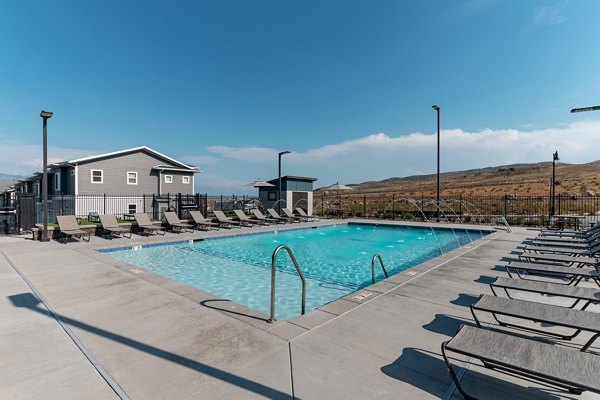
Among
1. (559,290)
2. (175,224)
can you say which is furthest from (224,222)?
(559,290)

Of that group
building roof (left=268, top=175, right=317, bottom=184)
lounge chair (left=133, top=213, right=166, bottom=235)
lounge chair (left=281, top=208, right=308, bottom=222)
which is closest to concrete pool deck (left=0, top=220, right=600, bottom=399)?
lounge chair (left=133, top=213, right=166, bottom=235)

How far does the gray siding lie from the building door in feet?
31.0

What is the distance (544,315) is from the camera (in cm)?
304

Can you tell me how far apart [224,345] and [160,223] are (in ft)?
40.6

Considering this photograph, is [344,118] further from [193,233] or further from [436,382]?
Result: [436,382]

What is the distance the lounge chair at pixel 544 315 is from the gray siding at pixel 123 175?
22.5 metres

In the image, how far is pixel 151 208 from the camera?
2092 centimetres

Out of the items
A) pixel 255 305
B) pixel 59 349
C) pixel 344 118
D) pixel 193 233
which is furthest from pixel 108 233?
pixel 344 118

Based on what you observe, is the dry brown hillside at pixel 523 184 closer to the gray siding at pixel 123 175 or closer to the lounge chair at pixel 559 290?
the lounge chair at pixel 559 290

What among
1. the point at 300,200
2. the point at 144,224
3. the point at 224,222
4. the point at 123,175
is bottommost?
the point at 224,222

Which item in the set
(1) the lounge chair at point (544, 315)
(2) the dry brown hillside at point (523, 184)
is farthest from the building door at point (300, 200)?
(2) the dry brown hillside at point (523, 184)

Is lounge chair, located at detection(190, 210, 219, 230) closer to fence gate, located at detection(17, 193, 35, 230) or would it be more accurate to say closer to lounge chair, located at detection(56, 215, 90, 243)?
lounge chair, located at detection(56, 215, 90, 243)

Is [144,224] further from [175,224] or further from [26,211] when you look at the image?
[26,211]

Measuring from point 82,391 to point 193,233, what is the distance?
35.8 feet
